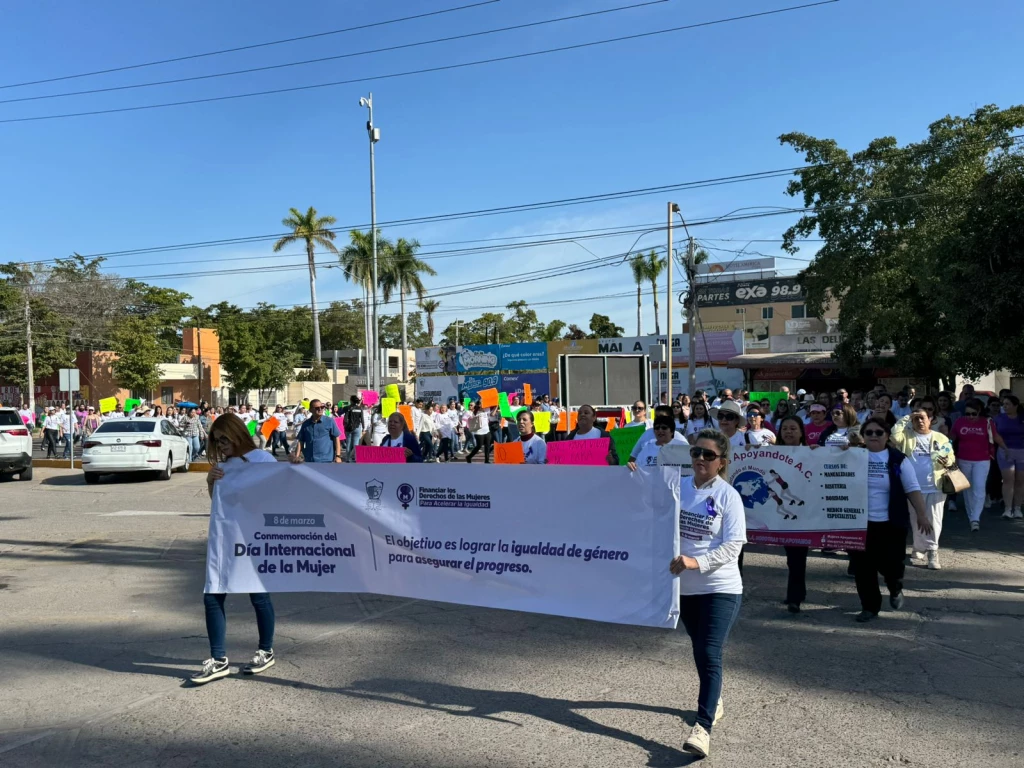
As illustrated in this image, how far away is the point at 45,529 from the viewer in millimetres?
12164

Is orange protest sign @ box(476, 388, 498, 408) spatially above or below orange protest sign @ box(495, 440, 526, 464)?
above

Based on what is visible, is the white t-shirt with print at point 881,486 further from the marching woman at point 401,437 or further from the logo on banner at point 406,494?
the marching woman at point 401,437

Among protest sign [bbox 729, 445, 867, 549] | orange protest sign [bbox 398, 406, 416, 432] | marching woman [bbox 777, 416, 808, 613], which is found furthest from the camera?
orange protest sign [bbox 398, 406, 416, 432]

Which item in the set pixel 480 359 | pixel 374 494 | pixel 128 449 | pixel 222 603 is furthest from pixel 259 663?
pixel 480 359

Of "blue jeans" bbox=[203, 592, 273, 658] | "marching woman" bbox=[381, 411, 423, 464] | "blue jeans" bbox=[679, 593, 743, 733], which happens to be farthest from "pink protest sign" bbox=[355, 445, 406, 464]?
"blue jeans" bbox=[679, 593, 743, 733]

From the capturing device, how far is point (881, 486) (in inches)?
277

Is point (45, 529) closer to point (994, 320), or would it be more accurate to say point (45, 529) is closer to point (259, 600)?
point (259, 600)

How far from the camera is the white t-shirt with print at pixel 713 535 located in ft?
14.6

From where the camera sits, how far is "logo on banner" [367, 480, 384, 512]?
6094 millimetres

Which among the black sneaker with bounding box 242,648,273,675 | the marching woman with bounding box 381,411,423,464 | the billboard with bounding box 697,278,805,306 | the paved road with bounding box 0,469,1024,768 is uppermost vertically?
the billboard with bounding box 697,278,805,306

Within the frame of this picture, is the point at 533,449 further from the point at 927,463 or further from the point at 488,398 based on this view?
the point at 488,398

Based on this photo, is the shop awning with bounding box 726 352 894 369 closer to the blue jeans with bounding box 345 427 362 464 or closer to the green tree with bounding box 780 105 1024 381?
the green tree with bounding box 780 105 1024 381

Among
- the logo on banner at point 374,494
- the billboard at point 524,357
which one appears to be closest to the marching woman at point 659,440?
the logo on banner at point 374,494

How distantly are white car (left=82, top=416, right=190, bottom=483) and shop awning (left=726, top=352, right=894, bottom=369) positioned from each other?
32.2 metres
